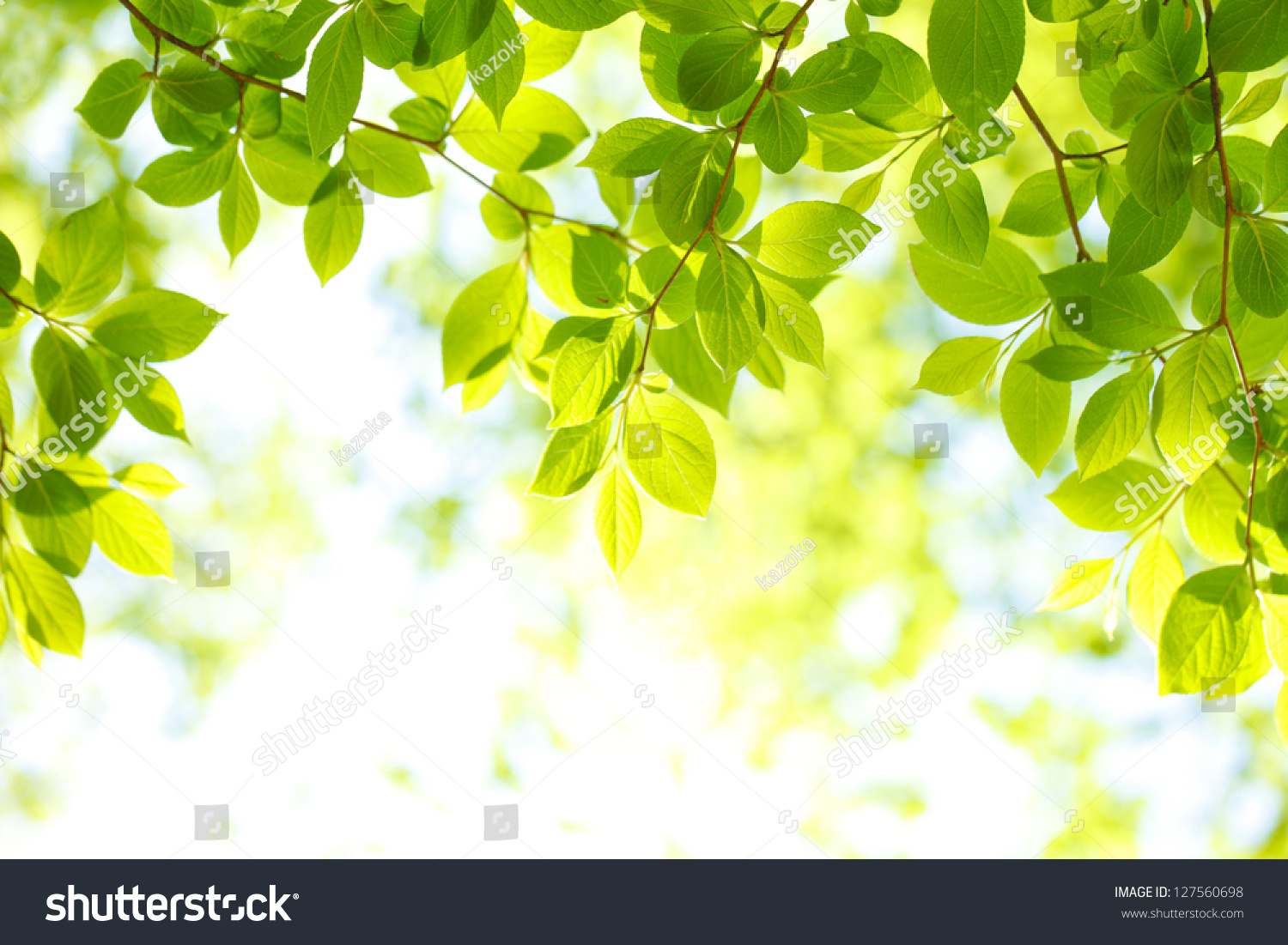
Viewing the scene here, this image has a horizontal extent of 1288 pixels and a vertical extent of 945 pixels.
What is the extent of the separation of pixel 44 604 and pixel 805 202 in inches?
21.6

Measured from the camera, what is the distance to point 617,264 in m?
0.54

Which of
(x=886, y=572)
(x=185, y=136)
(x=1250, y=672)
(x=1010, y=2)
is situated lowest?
(x=1250, y=672)

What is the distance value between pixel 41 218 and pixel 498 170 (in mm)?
2504

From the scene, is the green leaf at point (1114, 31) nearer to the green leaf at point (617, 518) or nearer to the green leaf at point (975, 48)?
the green leaf at point (975, 48)

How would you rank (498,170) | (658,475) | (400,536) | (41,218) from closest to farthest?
(658,475), (498,170), (41,218), (400,536)

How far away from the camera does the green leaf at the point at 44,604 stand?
542 millimetres

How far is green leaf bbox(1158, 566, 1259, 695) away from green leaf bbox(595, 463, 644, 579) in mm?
291

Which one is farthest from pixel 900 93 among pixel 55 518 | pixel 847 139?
pixel 55 518

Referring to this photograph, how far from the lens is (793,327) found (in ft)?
1.47

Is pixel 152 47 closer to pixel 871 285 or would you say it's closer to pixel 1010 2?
pixel 1010 2

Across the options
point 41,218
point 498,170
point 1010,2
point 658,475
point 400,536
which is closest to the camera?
point 1010,2

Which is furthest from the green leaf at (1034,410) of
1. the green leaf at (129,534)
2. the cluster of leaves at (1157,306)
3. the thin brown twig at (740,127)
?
the green leaf at (129,534)

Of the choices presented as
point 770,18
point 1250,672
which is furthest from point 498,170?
point 1250,672

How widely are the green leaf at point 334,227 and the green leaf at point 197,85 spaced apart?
75mm
